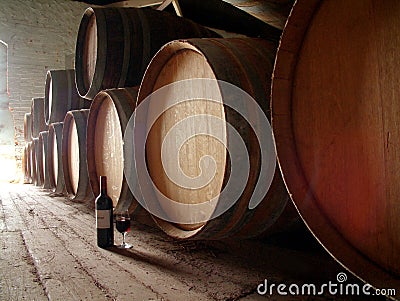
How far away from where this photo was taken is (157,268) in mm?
1573

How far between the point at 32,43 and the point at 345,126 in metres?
8.52

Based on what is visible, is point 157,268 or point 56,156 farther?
point 56,156

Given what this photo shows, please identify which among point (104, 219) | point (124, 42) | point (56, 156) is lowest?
point (104, 219)

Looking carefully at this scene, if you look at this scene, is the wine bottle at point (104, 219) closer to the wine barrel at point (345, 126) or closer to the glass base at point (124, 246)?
the glass base at point (124, 246)

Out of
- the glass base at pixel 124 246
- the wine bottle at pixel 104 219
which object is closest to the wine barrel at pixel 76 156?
the wine bottle at pixel 104 219

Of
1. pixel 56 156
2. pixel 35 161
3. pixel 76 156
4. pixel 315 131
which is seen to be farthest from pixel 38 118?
pixel 315 131

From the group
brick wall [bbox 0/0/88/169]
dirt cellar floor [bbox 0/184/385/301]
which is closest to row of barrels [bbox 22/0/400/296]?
dirt cellar floor [bbox 0/184/385/301]

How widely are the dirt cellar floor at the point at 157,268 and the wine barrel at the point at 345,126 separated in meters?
0.34

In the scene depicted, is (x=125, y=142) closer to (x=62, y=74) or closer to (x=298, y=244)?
(x=298, y=244)

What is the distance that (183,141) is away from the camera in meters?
1.66

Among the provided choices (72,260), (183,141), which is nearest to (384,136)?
(183,141)

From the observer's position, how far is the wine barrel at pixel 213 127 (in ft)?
4.36

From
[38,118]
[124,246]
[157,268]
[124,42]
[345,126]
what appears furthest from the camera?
[38,118]

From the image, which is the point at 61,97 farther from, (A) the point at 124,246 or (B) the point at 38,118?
(A) the point at 124,246
